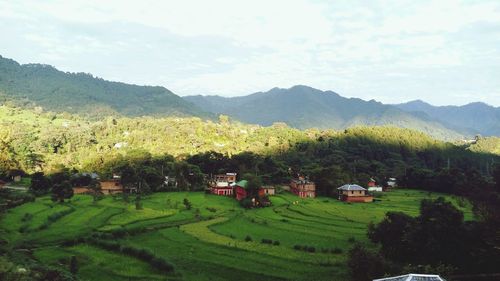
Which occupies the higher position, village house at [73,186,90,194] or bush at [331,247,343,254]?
village house at [73,186,90,194]

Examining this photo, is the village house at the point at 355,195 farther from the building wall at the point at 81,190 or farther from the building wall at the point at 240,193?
the building wall at the point at 81,190

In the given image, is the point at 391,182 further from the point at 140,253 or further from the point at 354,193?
the point at 140,253

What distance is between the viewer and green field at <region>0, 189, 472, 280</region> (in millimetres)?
30484

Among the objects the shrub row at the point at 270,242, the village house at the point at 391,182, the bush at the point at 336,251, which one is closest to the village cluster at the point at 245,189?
Result: the village house at the point at 391,182

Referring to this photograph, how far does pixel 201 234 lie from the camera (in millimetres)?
41750

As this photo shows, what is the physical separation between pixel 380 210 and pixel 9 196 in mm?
48575

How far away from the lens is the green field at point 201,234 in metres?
30.5

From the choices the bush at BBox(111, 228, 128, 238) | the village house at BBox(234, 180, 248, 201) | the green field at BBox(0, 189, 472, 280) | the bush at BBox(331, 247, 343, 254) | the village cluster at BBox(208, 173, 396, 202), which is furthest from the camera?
the village cluster at BBox(208, 173, 396, 202)

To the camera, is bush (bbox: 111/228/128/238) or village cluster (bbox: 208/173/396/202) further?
village cluster (bbox: 208/173/396/202)

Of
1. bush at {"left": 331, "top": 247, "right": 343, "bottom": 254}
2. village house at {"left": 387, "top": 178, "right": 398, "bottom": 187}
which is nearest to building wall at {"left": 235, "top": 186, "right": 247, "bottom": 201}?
bush at {"left": 331, "top": 247, "right": 343, "bottom": 254}

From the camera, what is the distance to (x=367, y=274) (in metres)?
27.3

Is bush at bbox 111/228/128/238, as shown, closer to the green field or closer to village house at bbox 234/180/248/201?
the green field

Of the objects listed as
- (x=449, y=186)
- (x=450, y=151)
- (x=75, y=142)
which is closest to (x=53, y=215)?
(x=449, y=186)

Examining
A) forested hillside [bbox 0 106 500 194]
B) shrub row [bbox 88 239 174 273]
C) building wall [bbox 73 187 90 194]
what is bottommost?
shrub row [bbox 88 239 174 273]
